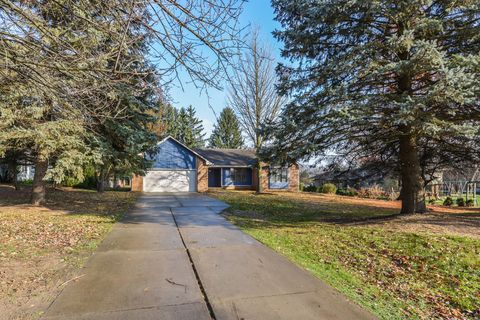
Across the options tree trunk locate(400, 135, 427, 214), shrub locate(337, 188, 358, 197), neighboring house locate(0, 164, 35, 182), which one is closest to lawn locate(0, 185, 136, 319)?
tree trunk locate(400, 135, 427, 214)

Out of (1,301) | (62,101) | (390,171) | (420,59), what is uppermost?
(420,59)

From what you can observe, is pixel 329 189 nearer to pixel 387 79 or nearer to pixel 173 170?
pixel 173 170

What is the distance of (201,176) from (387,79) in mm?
18142

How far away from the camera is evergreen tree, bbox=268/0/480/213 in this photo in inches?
292

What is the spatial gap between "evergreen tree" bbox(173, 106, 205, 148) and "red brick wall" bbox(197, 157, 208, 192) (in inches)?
810

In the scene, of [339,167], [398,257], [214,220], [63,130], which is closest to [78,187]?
[63,130]

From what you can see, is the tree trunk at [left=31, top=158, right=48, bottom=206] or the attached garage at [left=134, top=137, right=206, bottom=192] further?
the attached garage at [left=134, top=137, right=206, bottom=192]

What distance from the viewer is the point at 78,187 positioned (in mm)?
25906

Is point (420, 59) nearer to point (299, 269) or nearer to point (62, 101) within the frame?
point (299, 269)

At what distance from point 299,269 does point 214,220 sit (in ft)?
17.7

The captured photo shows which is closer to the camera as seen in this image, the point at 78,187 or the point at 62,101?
the point at 62,101

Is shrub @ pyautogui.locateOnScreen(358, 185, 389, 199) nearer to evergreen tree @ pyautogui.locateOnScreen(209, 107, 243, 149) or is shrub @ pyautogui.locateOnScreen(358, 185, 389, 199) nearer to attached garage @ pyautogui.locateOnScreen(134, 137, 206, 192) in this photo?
attached garage @ pyautogui.locateOnScreen(134, 137, 206, 192)

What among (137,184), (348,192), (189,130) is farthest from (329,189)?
(189,130)

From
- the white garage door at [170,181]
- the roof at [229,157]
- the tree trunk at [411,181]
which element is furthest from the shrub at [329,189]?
the tree trunk at [411,181]
